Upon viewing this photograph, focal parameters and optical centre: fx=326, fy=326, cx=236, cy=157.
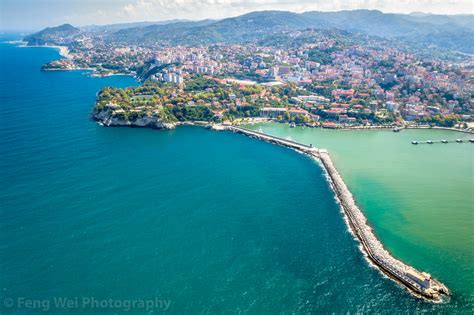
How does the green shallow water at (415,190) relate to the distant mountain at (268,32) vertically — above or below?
below

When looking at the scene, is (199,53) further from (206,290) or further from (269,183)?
A: (206,290)

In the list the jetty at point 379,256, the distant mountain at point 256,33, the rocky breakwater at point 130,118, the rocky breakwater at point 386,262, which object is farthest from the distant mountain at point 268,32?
the rocky breakwater at point 386,262

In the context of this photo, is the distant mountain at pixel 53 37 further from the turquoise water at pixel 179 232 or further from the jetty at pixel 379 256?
the jetty at pixel 379 256

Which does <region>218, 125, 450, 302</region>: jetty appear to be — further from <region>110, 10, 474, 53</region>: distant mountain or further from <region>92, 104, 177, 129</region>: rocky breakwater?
<region>110, 10, 474, 53</region>: distant mountain

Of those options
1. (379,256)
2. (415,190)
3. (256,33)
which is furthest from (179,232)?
(256,33)

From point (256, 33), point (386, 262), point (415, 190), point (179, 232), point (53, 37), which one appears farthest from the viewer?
point (53, 37)

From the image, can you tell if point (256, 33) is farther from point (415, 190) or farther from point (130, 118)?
point (415, 190)
